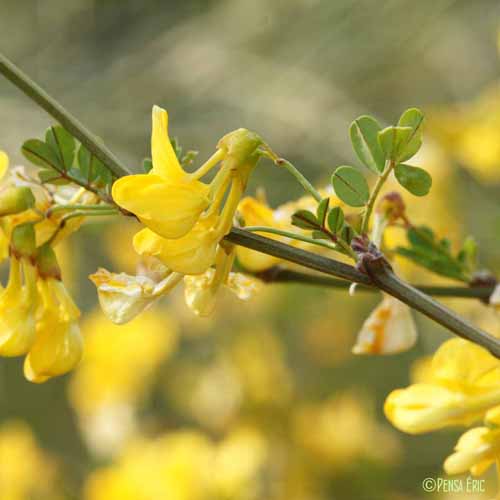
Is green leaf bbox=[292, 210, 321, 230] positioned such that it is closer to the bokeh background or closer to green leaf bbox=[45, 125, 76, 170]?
green leaf bbox=[45, 125, 76, 170]

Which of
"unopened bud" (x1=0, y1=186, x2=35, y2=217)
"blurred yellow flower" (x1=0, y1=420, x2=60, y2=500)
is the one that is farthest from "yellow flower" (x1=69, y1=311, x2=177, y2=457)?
"unopened bud" (x1=0, y1=186, x2=35, y2=217)

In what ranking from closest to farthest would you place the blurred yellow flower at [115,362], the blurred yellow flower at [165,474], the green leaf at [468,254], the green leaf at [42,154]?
the green leaf at [42,154], the green leaf at [468,254], the blurred yellow flower at [165,474], the blurred yellow flower at [115,362]

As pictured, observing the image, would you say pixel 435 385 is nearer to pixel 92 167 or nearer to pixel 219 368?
pixel 92 167

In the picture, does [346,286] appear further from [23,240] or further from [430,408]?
[23,240]

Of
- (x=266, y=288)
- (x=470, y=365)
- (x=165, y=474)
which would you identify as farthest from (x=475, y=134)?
(x=470, y=365)

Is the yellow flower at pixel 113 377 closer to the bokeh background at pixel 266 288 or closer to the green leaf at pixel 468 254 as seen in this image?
the bokeh background at pixel 266 288

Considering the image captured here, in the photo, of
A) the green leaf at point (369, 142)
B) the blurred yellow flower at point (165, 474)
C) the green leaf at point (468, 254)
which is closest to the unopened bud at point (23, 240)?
the green leaf at point (369, 142)

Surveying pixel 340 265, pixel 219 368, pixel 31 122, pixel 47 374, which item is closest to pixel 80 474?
pixel 219 368
